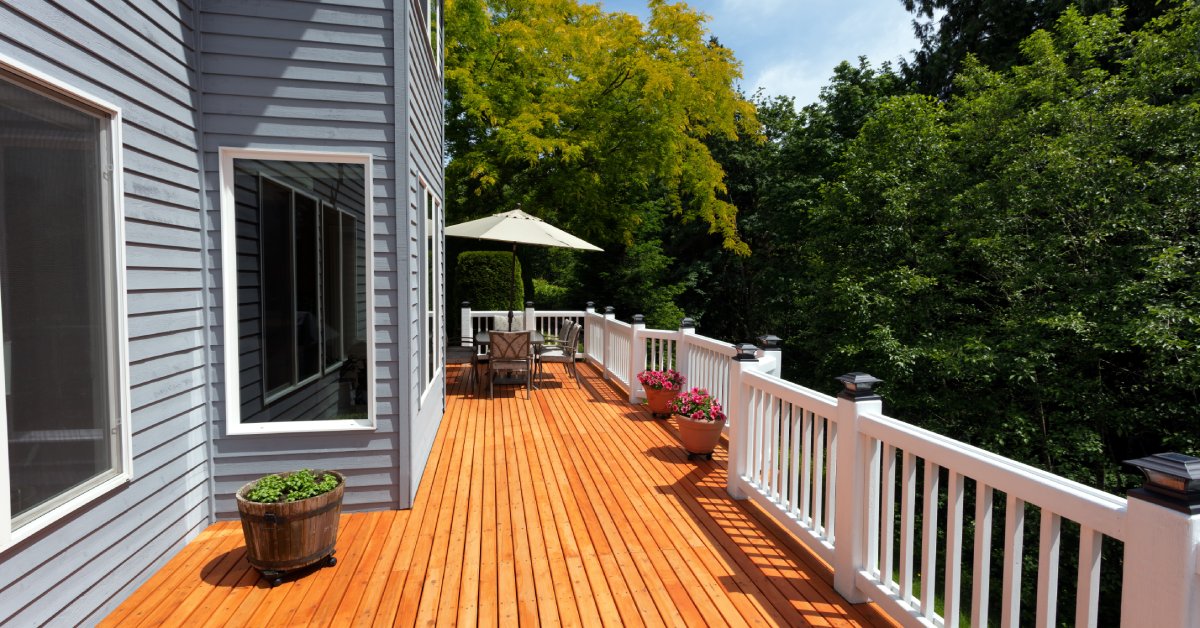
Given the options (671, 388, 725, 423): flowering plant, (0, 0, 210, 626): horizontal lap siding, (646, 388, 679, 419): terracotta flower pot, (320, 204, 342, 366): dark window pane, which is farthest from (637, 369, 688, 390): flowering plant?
(0, 0, 210, 626): horizontal lap siding

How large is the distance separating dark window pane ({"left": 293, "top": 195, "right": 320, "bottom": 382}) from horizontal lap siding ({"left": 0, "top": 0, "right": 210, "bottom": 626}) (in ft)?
1.64

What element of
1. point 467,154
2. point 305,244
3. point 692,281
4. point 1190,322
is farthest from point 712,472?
point 692,281

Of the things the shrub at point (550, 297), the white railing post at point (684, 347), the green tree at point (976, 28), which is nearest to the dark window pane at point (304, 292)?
the white railing post at point (684, 347)

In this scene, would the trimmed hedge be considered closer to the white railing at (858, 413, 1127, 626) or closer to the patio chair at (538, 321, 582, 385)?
the patio chair at (538, 321, 582, 385)

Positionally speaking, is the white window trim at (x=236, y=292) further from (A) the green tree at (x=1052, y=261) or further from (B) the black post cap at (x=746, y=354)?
(A) the green tree at (x=1052, y=261)

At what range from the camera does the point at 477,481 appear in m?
4.05

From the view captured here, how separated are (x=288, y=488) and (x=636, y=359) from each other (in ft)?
14.1

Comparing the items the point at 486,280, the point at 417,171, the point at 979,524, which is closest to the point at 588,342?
the point at 486,280

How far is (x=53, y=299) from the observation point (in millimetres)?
2145

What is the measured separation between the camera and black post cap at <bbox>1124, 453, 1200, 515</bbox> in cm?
130

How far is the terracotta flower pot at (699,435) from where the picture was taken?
4383mm

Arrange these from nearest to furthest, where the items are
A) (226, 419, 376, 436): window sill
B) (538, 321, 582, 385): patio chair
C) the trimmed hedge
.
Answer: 1. (226, 419, 376, 436): window sill
2. (538, 321, 582, 385): patio chair
3. the trimmed hedge

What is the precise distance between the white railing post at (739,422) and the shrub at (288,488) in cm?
229

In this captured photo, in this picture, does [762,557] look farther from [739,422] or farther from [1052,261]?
[1052,261]
